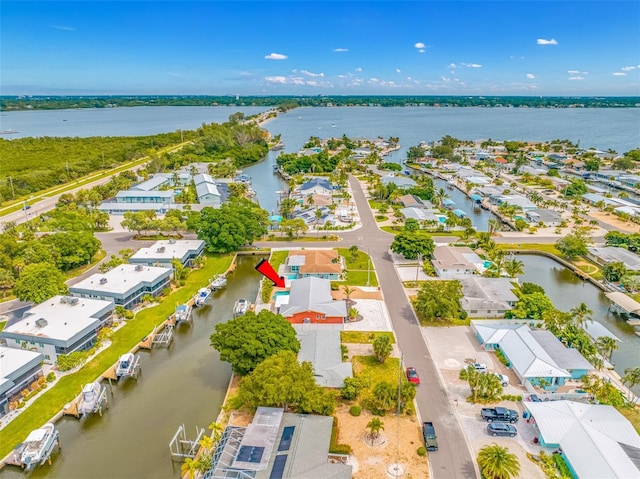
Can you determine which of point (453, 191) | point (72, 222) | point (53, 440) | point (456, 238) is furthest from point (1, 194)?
point (453, 191)

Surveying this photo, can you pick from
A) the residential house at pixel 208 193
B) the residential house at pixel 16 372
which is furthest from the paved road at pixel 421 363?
the residential house at pixel 16 372

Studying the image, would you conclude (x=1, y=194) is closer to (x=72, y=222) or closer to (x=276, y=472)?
(x=72, y=222)

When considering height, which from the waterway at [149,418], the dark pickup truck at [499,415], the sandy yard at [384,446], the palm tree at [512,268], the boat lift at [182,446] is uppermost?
the palm tree at [512,268]

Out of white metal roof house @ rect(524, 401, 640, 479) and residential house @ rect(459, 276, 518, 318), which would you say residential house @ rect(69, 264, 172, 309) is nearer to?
residential house @ rect(459, 276, 518, 318)

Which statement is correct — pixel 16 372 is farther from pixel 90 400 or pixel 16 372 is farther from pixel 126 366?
pixel 126 366

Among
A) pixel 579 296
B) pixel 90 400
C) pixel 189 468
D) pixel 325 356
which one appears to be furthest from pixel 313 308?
pixel 579 296

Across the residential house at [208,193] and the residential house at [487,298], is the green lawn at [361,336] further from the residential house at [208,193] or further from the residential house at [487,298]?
the residential house at [208,193]

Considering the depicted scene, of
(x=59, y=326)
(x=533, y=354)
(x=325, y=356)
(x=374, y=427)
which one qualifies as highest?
(x=59, y=326)
